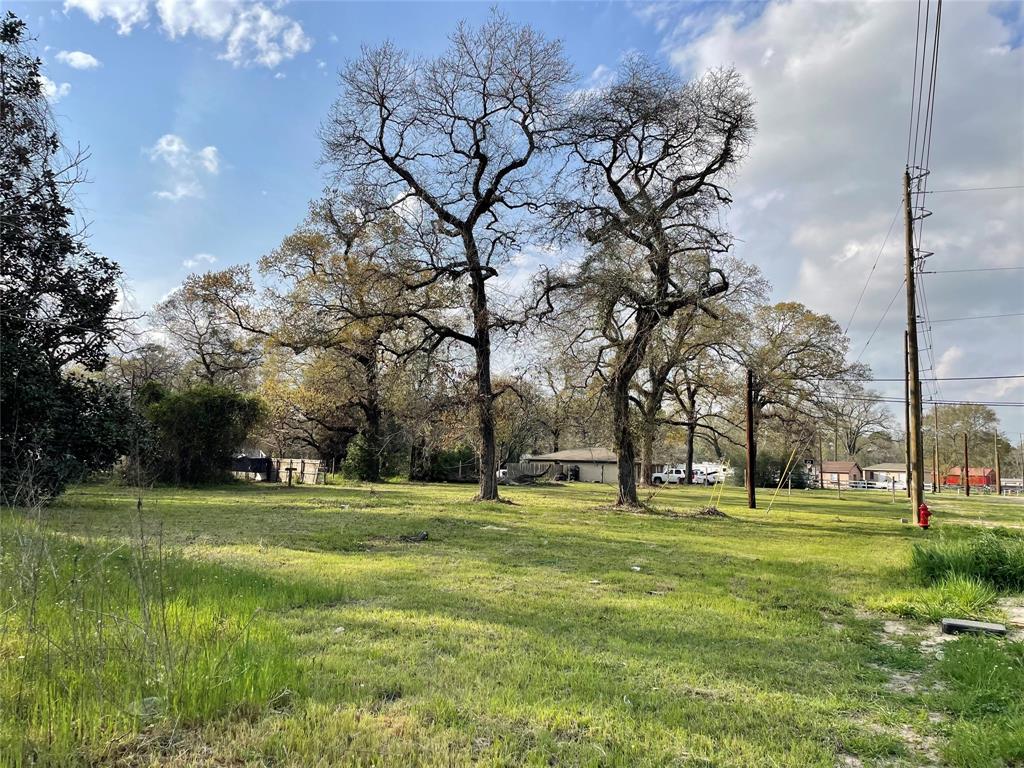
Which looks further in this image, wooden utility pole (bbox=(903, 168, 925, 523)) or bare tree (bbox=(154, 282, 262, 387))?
bare tree (bbox=(154, 282, 262, 387))

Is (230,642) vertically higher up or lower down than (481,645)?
higher up

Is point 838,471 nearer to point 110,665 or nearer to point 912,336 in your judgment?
point 912,336

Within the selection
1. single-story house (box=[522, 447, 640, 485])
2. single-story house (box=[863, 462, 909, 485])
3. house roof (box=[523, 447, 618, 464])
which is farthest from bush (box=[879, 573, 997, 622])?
single-story house (box=[863, 462, 909, 485])

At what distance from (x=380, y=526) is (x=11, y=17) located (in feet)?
38.8

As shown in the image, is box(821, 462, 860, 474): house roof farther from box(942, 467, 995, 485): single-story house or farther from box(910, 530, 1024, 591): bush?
box(910, 530, 1024, 591): bush

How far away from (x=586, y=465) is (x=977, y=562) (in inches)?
1948

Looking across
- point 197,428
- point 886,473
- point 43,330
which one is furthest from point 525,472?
point 886,473

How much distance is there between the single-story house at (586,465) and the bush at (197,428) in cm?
3370

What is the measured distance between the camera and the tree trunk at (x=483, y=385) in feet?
66.5

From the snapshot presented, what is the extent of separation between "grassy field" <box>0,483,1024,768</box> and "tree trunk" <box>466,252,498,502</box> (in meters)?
12.1

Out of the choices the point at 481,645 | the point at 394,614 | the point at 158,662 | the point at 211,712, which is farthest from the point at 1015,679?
the point at 158,662

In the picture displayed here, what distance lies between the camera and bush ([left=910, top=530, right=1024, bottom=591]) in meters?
8.16

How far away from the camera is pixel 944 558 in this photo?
8.45 metres

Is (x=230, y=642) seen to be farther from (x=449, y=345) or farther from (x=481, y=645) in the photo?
(x=449, y=345)
